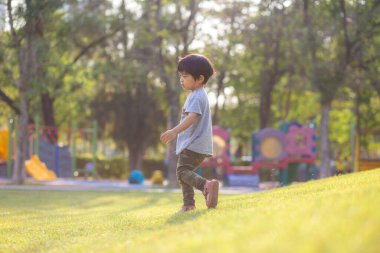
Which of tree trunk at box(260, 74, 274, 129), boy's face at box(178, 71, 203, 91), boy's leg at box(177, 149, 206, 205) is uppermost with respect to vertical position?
tree trunk at box(260, 74, 274, 129)

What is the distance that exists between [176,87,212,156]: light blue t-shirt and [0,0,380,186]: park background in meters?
14.1

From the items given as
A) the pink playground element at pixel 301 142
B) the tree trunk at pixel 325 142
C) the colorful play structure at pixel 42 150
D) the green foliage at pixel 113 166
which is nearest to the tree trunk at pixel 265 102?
the green foliage at pixel 113 166

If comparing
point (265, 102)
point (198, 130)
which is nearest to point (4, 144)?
point (265, 102)

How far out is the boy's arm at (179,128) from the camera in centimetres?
678

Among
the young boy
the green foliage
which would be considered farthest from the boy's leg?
the green foliage

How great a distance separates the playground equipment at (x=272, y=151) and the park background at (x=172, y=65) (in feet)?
2.39

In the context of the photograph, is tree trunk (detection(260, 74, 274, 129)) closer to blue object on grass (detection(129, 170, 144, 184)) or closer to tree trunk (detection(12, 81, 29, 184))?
blue object on grass (detection(129, 170, 144, 184))

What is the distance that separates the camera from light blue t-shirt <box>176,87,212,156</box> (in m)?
7.20

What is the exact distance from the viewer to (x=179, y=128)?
6.89m

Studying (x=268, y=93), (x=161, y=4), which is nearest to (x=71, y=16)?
(x=161, y=4)

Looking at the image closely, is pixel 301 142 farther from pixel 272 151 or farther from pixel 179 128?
pixel 179 128

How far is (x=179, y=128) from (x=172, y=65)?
25.5m

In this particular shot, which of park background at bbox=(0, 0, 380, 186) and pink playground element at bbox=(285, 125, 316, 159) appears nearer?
park background at bbox=(0, 0, 380, 186)

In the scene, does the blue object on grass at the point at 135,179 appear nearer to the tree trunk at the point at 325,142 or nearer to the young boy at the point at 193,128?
the tree trunk at the point at 325,142
